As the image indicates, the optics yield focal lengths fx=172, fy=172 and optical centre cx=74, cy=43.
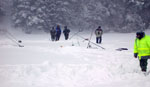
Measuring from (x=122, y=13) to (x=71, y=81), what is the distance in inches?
1206

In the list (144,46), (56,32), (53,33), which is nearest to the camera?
(144,46)

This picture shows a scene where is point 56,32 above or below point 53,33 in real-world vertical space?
above

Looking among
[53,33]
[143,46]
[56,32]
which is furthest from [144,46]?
[53,33]

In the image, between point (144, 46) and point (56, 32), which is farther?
point (56, 32)

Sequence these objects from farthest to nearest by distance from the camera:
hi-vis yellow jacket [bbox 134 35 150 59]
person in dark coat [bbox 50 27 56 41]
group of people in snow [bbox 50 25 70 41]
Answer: person in dark coat [bbox 50 27 56 41] < group of people in snow [bbox 50 25 70 41] < hi-vis yellow jacket [bbox 134 35 150 59]

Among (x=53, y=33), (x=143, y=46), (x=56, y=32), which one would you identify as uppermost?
(x=56, y=32)

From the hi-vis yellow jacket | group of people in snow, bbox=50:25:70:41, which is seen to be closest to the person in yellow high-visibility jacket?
the hi-vis yellow jacket

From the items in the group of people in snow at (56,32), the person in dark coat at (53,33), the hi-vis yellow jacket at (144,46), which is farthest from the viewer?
the person in dark coat at (53,33)

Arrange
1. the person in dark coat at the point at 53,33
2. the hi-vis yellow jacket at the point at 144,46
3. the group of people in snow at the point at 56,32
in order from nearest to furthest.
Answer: the hi-vis yellow jacket at the point at 144,46 < the group of people in snow at the point at 56,32 < the person in dark coat at the point at 53,33

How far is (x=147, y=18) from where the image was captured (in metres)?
33.3

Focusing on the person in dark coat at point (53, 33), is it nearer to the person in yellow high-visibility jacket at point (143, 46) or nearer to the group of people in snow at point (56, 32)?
the group of people in snow at point (56, 32)

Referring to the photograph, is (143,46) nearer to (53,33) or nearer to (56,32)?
(56,32)

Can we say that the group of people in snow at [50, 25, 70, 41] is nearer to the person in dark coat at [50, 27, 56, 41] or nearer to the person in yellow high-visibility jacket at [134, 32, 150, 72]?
the person in dark coat at [50, 27, 56, 41]

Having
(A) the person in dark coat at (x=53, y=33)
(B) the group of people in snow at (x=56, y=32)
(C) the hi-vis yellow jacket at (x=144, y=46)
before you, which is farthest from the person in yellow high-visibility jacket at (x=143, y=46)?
(A) the person in dark coat at (x=53, y=33)
